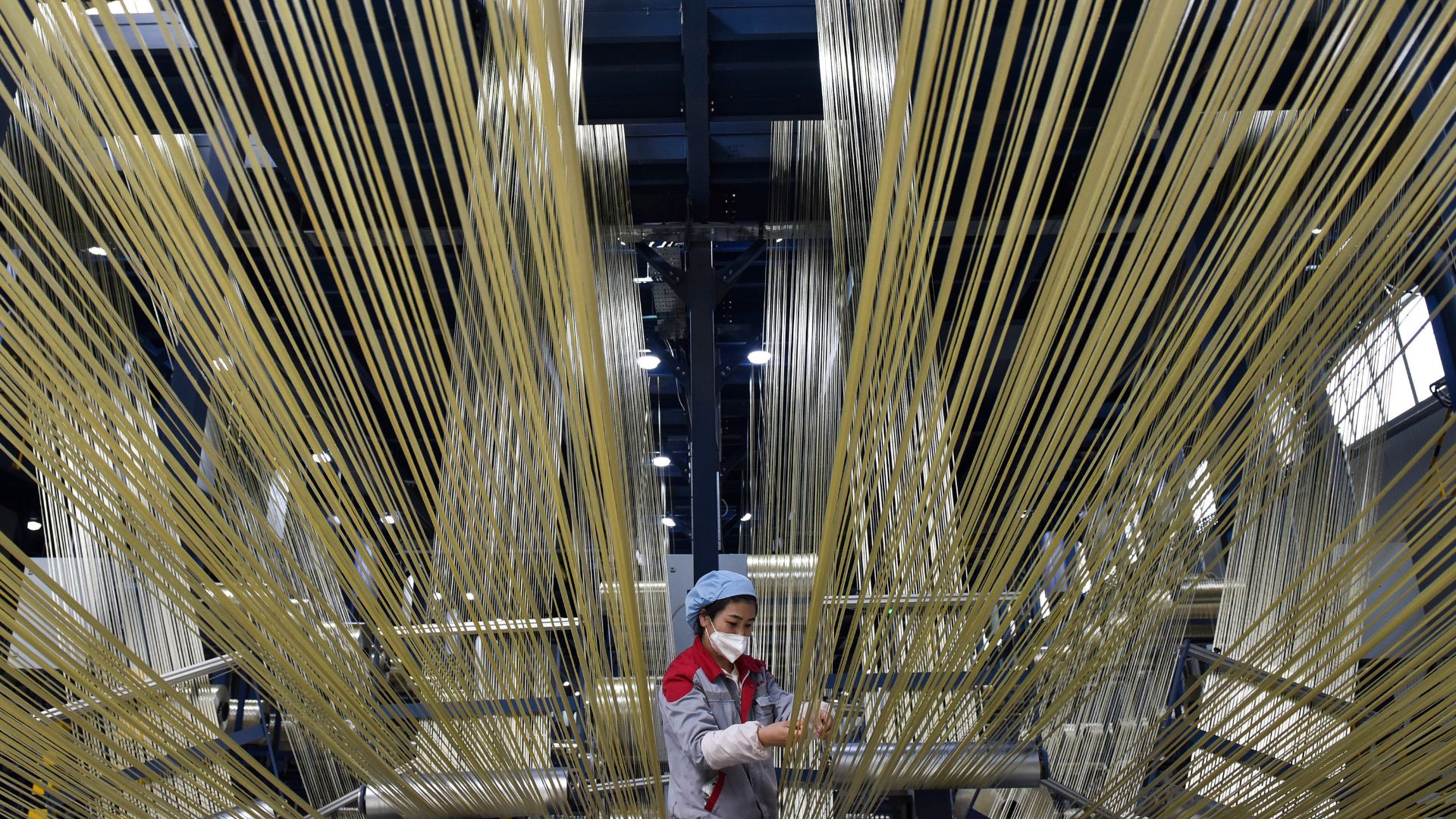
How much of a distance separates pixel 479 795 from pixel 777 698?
1.91 ft

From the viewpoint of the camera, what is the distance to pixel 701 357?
4465mm

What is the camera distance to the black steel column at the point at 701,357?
427cm

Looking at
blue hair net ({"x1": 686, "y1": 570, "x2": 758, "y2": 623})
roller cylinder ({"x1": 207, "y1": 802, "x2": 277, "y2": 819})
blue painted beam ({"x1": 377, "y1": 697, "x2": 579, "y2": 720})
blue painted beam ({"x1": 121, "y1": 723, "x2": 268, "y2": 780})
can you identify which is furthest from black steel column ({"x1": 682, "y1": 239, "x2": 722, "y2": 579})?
blue painted beam ({"x1": 377, "y1": 697, "x2": 579, "y2": 720})

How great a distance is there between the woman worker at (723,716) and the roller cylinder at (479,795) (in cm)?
22

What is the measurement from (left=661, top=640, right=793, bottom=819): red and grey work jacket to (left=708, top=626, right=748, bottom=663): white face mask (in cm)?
3

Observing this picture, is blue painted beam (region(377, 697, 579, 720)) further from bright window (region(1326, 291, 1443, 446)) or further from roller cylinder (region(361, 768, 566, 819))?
bright window (region(1326, 291, 1443, 446))

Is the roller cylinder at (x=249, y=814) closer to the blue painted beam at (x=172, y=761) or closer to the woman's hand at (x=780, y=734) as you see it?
the blue painted beam at (x=172, y=761)

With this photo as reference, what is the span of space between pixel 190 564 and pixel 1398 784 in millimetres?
1359

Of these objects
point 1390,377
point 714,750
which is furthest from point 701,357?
point 714,750

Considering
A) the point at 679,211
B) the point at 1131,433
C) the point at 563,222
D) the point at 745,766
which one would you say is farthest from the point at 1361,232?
the point at 679,211

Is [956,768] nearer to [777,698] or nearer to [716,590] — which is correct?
[777,698]

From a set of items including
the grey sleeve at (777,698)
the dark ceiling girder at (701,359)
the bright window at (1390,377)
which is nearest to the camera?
the grey sleeve at (777,698)

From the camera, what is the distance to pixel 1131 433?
1.02 meters

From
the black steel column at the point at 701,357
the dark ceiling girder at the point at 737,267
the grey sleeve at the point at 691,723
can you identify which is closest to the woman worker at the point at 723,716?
the grey sleeve at the point at 691,723
